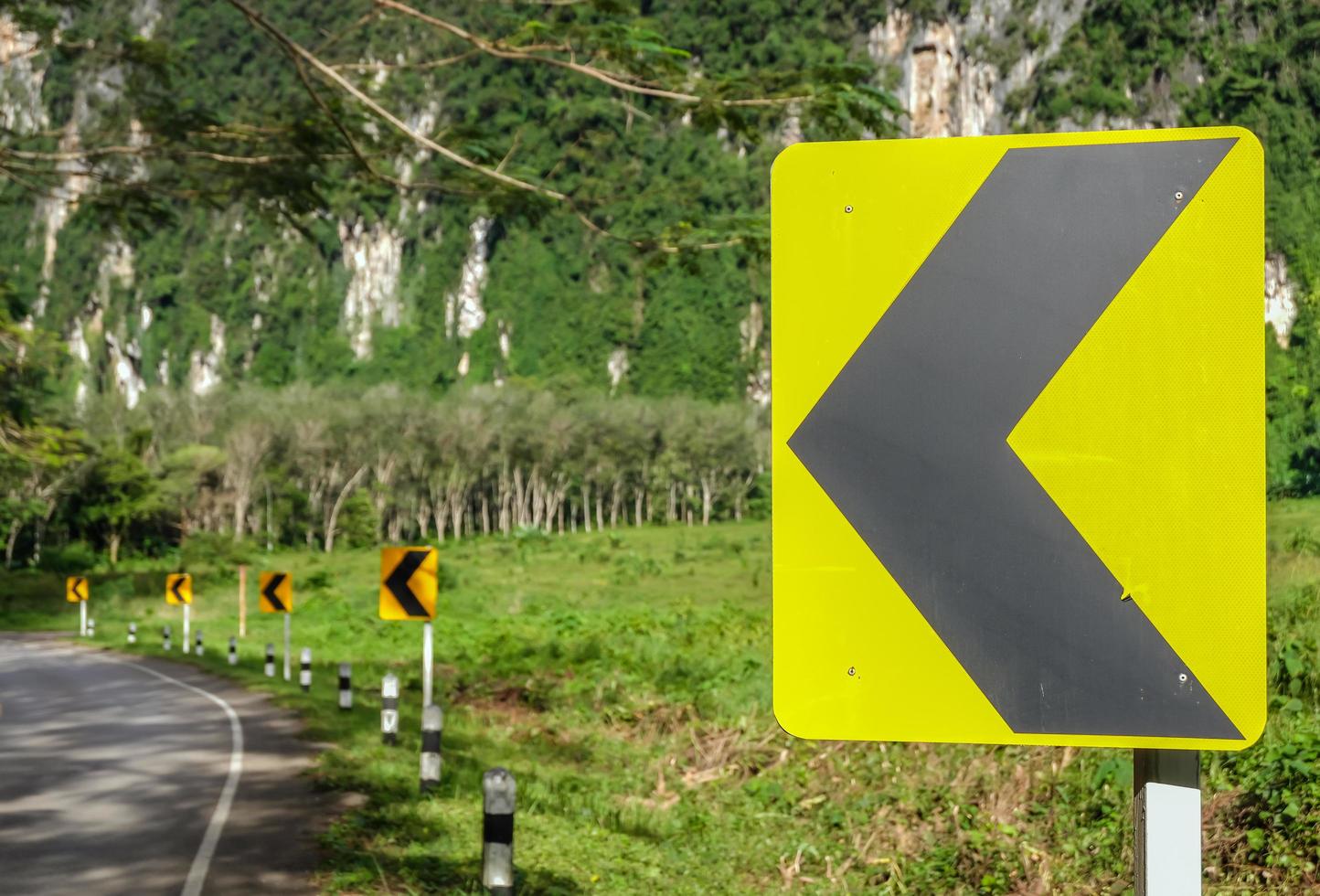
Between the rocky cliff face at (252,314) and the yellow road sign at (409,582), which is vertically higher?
the rocky cliff face at (252,314)

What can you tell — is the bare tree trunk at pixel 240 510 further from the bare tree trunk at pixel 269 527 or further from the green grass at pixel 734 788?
the green grass at pixel 734 788

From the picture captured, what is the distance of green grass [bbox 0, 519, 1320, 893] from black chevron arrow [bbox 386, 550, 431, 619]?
1.48 metres

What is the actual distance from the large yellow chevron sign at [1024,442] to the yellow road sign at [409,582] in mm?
10556

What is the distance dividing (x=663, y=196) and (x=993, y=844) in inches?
209

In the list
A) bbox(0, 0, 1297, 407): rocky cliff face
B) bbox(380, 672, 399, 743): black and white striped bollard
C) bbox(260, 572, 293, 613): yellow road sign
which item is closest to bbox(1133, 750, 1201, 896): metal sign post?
bbox(380, 672, 399, 743): black and white striped bollard

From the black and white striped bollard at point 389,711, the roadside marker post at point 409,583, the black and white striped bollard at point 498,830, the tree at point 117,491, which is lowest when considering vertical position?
the black and white striped bollard at point 389,711

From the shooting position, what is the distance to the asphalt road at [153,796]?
8055 mm

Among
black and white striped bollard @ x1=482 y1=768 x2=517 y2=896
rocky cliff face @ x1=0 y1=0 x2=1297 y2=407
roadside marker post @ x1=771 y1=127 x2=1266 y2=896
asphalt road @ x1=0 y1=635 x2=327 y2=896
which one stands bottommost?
asphalt road @ x1=0 y1=635 x2=327 y2=896

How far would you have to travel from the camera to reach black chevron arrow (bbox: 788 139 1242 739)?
177 cm

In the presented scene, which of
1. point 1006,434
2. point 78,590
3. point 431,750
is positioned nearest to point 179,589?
point 78,590

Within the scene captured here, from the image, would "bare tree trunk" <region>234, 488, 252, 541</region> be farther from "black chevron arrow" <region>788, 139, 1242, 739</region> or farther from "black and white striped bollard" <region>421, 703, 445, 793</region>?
"black chevron arrow" <region>788, 139, 1242, 739</region>

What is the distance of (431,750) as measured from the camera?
34.9 ft

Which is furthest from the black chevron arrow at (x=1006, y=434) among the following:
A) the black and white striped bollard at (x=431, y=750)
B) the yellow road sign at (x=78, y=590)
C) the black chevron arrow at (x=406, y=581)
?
the yellow road sign at (x=78, y=590)

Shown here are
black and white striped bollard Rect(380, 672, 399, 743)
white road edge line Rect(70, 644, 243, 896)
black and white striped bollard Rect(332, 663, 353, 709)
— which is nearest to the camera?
white road edge line Rect(70, 644, 243, 896)
